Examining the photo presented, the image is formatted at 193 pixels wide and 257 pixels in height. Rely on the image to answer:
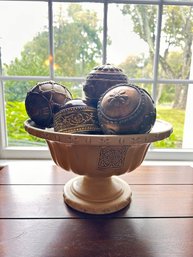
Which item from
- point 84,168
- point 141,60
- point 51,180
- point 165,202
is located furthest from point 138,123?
point 141,60

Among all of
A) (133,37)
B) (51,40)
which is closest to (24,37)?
(51,40)

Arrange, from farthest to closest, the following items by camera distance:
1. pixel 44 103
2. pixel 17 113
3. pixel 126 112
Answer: pixel 17 113 → pixel 44 103 → pixel 126 112

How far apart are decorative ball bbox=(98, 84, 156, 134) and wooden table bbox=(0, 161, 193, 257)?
23 cm

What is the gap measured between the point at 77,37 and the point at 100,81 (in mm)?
678

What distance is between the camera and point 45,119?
579mm

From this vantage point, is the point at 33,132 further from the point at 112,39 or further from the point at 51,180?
the point at 112,39

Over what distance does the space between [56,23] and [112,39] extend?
0.92ft

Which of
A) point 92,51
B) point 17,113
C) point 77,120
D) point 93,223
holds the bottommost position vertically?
point 93,223

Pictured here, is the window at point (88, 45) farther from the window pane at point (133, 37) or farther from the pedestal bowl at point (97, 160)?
the pedestal bowl at point (97, 160)

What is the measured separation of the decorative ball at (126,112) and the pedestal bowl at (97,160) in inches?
0.9

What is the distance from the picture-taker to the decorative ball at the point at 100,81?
1.90 feet

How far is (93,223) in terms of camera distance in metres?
0.55

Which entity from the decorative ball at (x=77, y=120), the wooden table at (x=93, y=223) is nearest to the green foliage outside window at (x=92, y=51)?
the wooden table at (x=93, y=223)

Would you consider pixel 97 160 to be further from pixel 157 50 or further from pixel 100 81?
pixel 157 50
